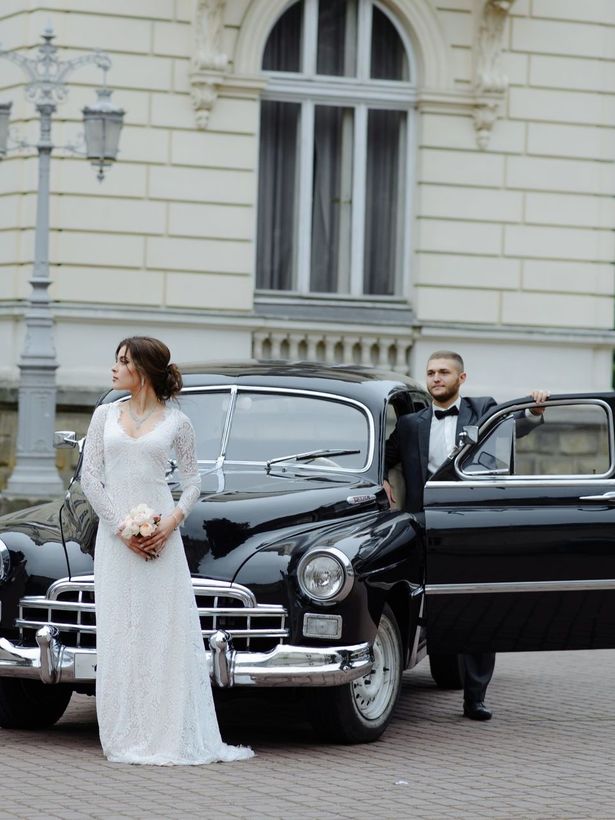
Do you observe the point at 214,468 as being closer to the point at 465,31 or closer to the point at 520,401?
the point at 520,401

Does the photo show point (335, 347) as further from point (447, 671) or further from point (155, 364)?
point (155, 364)

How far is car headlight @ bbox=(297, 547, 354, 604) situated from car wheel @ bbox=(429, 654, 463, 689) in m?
2.40

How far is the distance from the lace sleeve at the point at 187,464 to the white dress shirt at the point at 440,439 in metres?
1.76

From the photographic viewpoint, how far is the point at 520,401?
356 inches

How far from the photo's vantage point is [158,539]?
312 inches

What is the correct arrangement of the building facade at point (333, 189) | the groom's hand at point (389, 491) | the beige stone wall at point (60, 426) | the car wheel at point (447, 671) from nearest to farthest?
the groom's hand at point (389, 491) → the car wheel at point (447, 671) → the beige stone wall at point (60, 426) → the building facade at point (333, 189)

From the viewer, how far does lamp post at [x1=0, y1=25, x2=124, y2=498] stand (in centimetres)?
1695

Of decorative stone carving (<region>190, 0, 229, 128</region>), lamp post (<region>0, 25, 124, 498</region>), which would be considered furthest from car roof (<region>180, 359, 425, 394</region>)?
decorative stone carving (<region>190, 0, 229, 128</region>)

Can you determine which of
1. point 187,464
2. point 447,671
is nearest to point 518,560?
point 187,464

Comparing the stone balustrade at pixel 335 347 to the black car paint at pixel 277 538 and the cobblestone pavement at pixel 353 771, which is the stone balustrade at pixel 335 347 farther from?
the black car paint at pixel 277 538

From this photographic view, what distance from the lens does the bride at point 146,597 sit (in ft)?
25.8

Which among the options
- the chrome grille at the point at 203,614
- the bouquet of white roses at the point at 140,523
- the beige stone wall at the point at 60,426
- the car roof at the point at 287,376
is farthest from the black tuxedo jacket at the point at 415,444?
the beige stone wall at the point at 60,426

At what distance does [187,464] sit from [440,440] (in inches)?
74.0

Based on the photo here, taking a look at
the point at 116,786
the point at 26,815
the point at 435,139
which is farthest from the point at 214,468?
the point at 435,139
